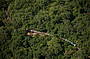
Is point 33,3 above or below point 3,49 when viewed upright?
above

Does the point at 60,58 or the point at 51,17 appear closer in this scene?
the point at 60,58

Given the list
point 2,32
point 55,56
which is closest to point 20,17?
point 2,32

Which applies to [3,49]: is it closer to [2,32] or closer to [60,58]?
[2,32]

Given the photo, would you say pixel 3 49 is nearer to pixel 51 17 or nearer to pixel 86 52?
pixel 51 17

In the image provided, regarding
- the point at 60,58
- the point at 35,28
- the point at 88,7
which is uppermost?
the point at 88,7

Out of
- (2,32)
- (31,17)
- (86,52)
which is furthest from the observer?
(31,17)

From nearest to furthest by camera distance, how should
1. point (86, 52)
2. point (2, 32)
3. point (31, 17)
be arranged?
point (86, 52) → point (2, 32) → point (31, 17)
